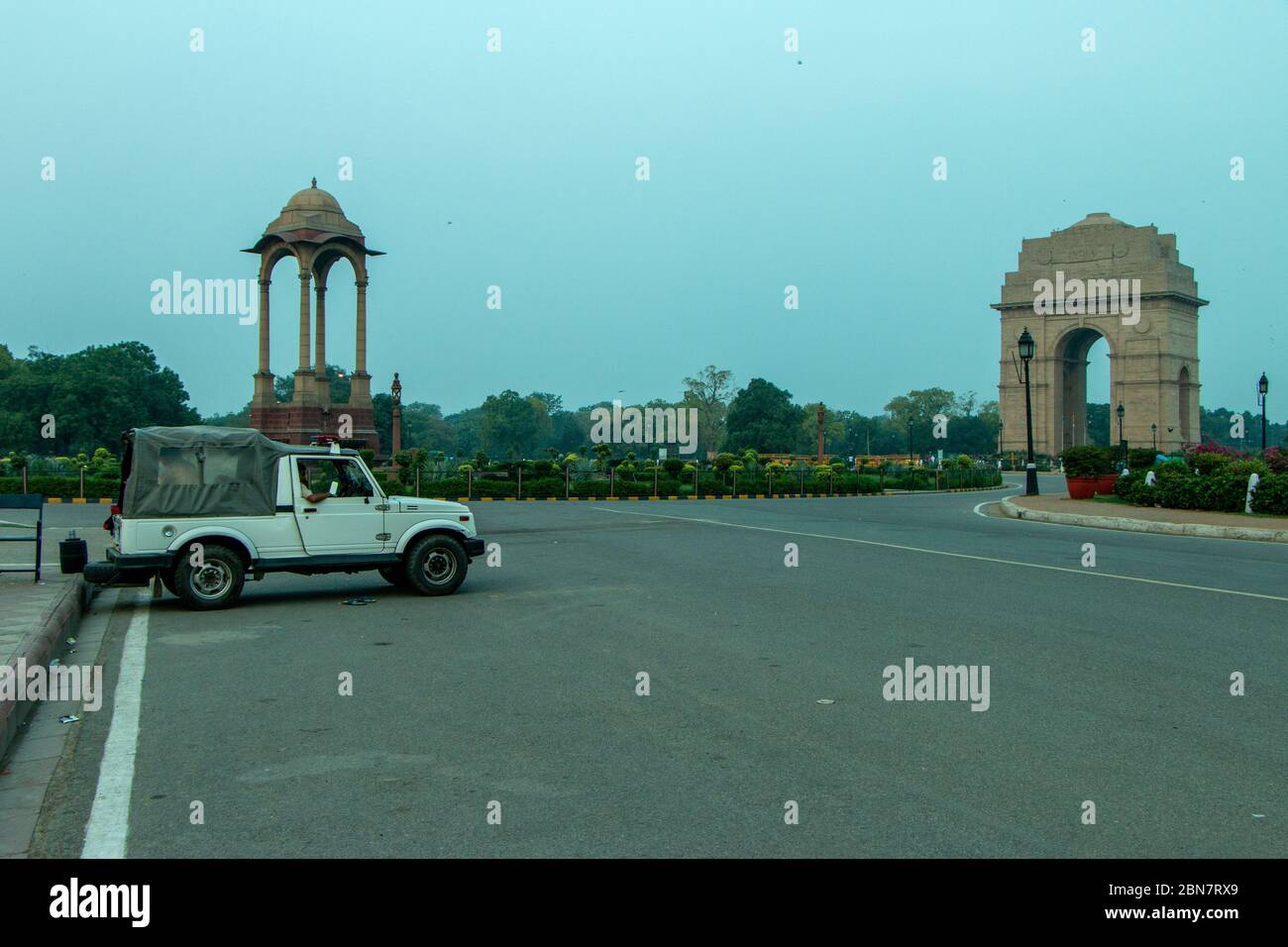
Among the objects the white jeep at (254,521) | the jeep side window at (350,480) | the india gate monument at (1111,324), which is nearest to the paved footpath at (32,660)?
the white jeep at (254,521)

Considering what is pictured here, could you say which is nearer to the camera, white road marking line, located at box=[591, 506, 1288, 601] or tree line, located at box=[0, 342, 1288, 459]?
white road marking line, located at box=[591, 506, 1288, 601]

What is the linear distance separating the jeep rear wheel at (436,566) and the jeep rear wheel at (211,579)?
1.83 meters

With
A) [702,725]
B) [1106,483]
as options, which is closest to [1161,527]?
[1106,483]

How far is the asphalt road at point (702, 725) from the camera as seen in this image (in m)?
4.68

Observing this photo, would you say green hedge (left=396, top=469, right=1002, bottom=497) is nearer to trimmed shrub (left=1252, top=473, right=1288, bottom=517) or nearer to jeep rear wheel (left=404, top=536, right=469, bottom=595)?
jeep rear wheel (left=404, top=536, right=469, bottom=595)

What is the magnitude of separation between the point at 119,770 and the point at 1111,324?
318 feet

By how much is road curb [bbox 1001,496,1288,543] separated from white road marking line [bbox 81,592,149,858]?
19.5 metres

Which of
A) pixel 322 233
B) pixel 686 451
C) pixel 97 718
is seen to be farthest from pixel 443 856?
pixel 686 451

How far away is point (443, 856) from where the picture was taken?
4406 mm

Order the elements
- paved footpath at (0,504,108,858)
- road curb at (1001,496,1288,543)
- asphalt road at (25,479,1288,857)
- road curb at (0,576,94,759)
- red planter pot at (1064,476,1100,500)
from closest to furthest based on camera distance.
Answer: asphalt road at (25,479,1288,857), paved footpath at (0,504,108,858), road curb at (0,576,94,759), road curb at (1001,496,1288,543), red planter pot at (1064,476,1100,500)

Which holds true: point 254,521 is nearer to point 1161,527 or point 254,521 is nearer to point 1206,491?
point 1161,527

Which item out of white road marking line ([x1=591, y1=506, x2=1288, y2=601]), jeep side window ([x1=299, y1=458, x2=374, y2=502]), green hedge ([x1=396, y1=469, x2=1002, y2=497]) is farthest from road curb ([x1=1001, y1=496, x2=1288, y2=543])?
green hedge ([x1=396, y1=469, x2=1002, y2=497])

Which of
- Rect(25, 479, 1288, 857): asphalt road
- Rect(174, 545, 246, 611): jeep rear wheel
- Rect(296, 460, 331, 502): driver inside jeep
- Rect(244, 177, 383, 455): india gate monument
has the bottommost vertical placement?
Rect(25, 479, 1288, 857): asphalt road

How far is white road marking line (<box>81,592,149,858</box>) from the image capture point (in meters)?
4.71
